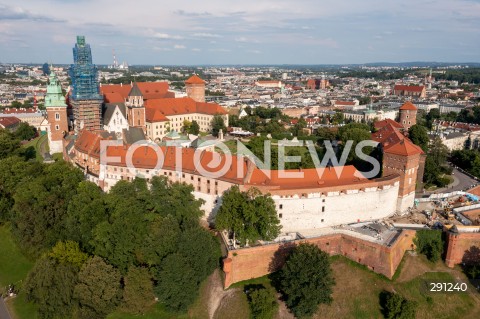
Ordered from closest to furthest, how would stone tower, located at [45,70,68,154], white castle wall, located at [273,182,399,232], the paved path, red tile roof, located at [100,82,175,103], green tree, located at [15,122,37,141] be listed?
the paved path
white castle wall, located at [273,182,399,232]
stone tower, located at [45,70,68,154]
red tile roof, located at [100,82,175,103]
green tree, located at [15,122,37,141]

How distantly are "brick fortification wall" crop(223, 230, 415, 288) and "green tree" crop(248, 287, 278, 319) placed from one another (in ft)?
11.0

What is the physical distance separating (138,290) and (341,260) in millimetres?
19416

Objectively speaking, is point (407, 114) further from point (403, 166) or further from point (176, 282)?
point (176, 282)

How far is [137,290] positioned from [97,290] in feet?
11.4

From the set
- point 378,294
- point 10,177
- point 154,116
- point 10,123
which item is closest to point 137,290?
point 378,294

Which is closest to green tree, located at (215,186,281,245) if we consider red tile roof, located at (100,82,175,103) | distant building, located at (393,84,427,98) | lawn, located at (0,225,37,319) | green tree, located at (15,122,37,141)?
lawn, located at (0,225,37,319)

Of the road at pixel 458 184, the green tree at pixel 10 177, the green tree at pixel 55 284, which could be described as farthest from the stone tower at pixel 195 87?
the green tree at pixel 55 284

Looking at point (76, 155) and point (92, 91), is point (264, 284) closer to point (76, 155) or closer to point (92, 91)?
point (76, 155)

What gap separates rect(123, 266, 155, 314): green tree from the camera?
37.1 metres

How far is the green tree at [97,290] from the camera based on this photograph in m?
37.1

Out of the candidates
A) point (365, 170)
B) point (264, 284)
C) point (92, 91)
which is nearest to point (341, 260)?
point (264, 284)

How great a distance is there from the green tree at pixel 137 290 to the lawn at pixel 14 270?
1019 centimetres

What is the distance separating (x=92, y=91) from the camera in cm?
7444

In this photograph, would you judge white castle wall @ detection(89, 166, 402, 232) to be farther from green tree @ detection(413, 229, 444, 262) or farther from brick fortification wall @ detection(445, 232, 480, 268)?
brick fortification wall @ detection(445, 232, 480, 268)
